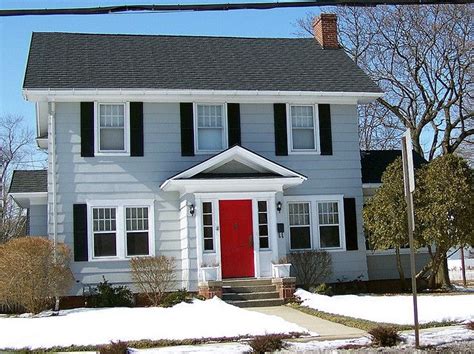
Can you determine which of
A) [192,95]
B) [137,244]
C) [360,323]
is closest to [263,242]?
[137,244]

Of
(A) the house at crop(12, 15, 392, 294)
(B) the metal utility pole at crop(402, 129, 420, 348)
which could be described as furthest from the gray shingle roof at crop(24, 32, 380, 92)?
(B) the metal utility pole at crop(402, 129, 420, 348)

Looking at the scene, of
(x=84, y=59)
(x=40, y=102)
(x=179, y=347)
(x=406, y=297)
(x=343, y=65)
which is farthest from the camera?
(x=343, y=65)

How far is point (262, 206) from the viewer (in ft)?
62.3

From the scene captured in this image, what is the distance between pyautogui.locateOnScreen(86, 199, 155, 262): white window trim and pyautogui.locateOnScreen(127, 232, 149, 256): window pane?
104 millimetres

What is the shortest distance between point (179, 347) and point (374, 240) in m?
9.32

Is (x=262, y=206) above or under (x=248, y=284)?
above

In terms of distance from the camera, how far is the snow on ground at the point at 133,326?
12289 mm

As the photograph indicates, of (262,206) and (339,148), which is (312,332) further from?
(339,148)

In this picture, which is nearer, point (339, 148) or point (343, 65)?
point (339, 148)

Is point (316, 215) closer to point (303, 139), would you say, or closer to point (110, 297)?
point (303, 139)

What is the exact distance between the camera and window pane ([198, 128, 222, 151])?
64.7 feet

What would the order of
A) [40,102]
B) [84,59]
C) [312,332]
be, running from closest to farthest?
[312,332] < [40,102] < [84,59]

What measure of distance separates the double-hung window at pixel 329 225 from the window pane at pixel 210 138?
3.49 meters

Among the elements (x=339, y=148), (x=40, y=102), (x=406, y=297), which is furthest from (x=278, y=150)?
(x=40, y=102)
